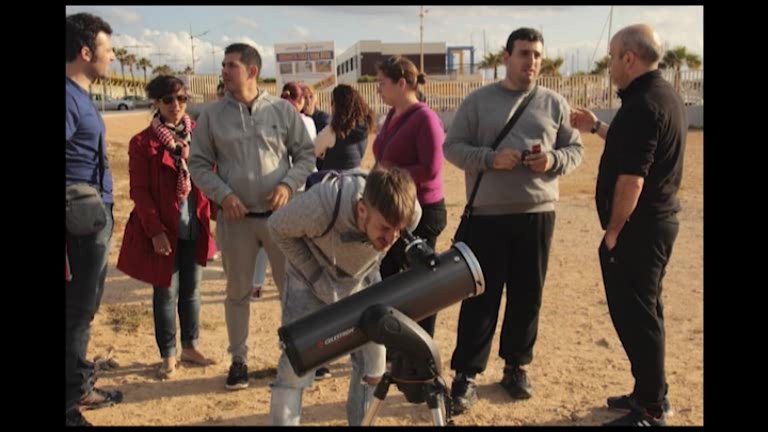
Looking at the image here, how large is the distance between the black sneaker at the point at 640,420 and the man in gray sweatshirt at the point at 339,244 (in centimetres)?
148

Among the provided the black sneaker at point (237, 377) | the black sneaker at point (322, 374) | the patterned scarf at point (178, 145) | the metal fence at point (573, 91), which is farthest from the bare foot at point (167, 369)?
the metal fence at point (573, 91)

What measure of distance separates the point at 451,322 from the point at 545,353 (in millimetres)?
877

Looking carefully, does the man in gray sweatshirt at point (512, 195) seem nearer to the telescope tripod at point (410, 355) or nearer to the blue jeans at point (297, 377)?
the blue jeans at point (297, 377)

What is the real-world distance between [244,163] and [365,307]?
6.30ft

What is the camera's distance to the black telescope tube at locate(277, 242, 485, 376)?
229cm

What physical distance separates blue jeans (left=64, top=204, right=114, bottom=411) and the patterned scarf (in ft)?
2.28

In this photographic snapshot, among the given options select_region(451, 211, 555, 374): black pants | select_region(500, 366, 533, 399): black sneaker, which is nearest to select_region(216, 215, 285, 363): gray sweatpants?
select_region(451, 211, 555, 374): black pants

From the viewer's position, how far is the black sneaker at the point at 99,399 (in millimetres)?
3906

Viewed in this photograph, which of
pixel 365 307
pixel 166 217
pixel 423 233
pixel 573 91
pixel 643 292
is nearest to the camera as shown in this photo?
pixel 365 307

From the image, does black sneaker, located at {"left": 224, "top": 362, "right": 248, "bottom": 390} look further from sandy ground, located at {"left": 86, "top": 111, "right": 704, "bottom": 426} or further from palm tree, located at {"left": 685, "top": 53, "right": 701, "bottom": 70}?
palm tree, located at {"left": 685, "top": 53, "right": 701, "bottom": 70}

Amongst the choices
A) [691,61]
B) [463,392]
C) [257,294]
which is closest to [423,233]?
[463,392]

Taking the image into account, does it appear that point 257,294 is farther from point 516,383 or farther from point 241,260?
point 516,383

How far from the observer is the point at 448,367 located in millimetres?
4469

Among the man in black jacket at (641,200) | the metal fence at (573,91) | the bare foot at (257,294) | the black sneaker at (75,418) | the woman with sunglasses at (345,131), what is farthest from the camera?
the metal fence at (573,91)
